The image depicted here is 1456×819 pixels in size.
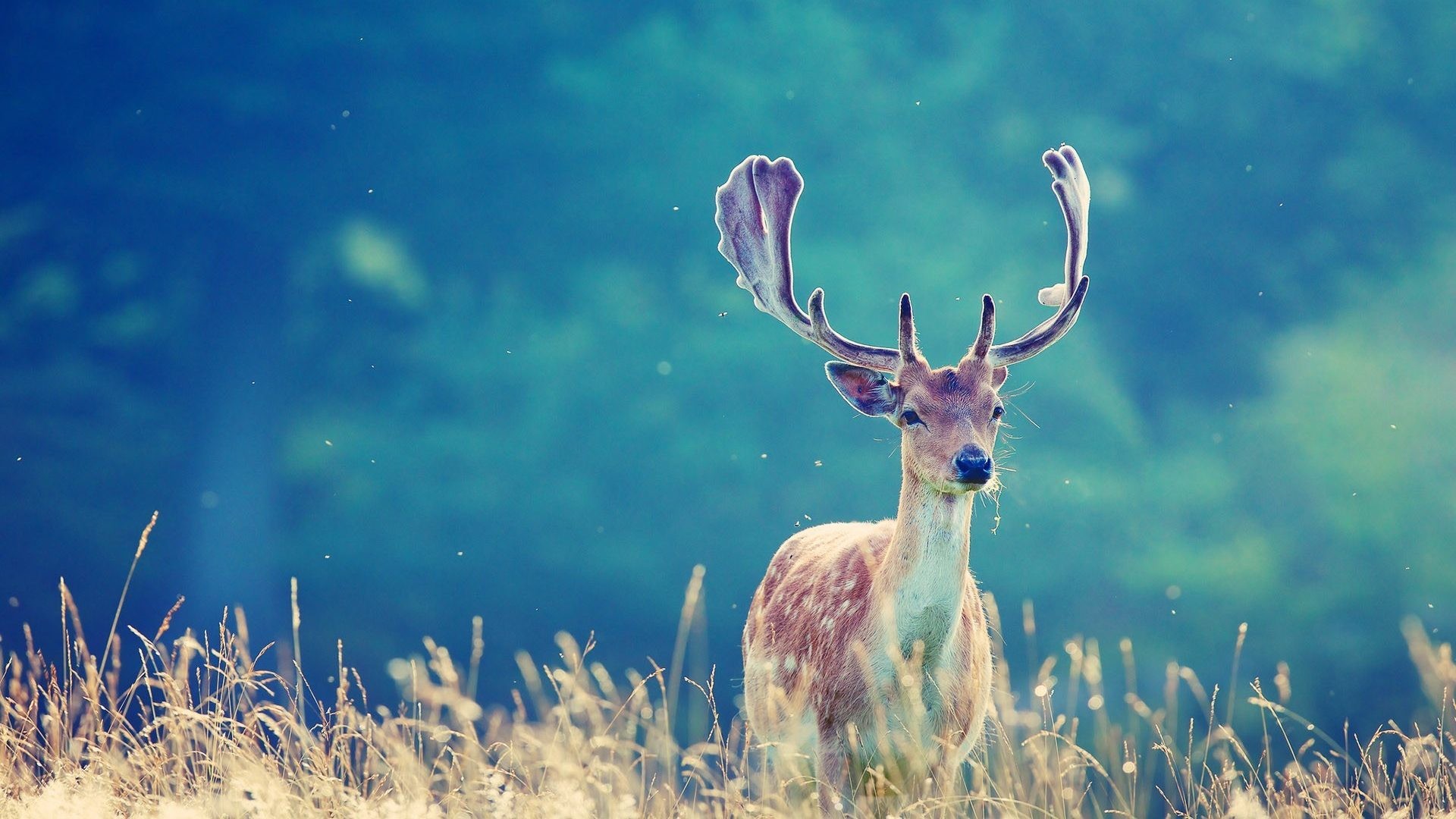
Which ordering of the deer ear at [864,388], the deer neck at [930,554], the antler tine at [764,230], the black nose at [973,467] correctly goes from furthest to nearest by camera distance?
the antler tine at [764,230] → the deer ear at [864,388] → the deer neck at [930,554] → the black nose at [973,467]

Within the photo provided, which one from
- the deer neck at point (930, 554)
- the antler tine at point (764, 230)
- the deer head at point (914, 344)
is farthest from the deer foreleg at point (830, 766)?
Result: the antler tine at point (764, 230)

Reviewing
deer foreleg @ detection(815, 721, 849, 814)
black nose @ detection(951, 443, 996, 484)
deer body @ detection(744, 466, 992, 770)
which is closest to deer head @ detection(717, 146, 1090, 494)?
black nose @ detection(951, 443, 996, 484)

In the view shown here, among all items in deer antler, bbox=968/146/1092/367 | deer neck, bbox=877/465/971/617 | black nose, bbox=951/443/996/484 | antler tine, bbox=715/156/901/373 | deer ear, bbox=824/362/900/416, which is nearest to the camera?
black nose, bbox=951/443/996/484

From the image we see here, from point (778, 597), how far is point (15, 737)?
11.7 ft

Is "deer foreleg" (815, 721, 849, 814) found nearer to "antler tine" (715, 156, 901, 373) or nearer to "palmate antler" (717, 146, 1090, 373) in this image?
"palmate antler" (717, 146, 1090, 373)

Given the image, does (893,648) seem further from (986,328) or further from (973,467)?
(986,328)

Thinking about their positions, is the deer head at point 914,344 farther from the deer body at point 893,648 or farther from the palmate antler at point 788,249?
the deer body at point 893,648

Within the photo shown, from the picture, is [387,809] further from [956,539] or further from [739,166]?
[739,166]

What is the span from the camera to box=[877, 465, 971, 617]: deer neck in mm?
5250

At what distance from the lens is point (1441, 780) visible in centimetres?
484

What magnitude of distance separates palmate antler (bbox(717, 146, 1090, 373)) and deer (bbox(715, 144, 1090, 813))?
1 cm

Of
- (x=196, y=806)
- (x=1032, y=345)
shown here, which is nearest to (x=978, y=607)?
(x=1032, y=345)

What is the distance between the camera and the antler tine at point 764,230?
6555 millimetres

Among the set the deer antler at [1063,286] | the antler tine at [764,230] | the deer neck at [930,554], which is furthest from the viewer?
the antler tine at [764,230]
